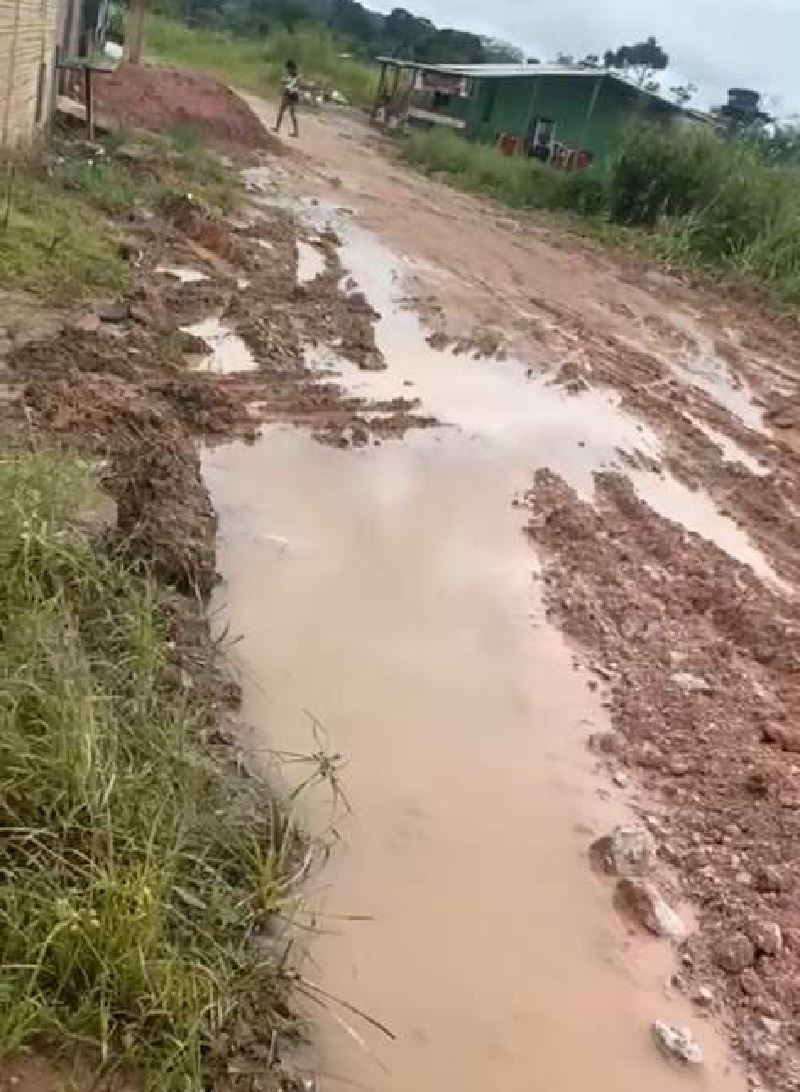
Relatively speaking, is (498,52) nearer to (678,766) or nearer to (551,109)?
(551,109)

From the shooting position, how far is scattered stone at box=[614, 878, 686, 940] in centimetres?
428

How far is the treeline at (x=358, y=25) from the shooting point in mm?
46781

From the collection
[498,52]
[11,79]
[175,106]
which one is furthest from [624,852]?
[498,52]

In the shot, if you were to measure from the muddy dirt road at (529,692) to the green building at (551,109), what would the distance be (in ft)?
55.9

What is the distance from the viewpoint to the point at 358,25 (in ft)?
200

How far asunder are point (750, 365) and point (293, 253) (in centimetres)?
493

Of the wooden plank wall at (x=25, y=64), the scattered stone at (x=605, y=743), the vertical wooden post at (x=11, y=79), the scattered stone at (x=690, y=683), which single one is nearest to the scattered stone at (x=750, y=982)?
the scattered stone at (x=605, y=743)

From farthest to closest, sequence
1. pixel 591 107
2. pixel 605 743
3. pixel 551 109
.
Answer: pixel 551 109 < pixel 591 107 < pixel 605 743

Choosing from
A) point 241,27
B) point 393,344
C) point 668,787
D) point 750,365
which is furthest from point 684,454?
point 241,27

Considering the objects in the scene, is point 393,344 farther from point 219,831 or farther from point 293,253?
point 219,831

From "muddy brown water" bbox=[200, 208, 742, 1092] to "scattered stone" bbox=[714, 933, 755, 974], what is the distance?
7.3 inches

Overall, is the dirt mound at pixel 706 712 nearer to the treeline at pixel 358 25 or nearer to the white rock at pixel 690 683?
the white rock at pixel 690 683

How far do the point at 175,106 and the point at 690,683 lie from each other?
17.5m

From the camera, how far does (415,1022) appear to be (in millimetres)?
3758
